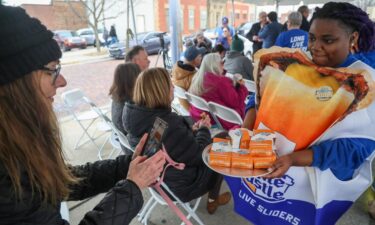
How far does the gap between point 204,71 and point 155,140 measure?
1.81 meters

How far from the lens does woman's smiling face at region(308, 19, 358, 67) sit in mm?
969

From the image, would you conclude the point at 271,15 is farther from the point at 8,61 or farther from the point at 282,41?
the point at 8,61

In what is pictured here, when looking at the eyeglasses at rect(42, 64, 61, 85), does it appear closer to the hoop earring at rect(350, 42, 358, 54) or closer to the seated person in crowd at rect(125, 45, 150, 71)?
the hoop earring at rect(350, 42, 358, 54)

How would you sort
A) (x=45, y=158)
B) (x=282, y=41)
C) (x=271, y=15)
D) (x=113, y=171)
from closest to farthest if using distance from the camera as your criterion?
1. (x=45, y=158)
2. (x=113, y=171)
3. (x=282, y=41)
4. (x=271, y=15)

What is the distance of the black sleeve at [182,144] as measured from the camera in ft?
5.32

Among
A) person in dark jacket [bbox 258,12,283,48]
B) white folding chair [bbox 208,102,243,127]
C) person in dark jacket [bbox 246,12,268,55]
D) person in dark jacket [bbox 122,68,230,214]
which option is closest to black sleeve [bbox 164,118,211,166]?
person in dark jacket [bbox 122,68,230,214]

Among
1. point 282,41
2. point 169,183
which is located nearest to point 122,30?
point 282,41

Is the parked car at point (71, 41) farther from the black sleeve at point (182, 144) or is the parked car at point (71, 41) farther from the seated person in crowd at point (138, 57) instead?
the black sleeve at point (182, 144)

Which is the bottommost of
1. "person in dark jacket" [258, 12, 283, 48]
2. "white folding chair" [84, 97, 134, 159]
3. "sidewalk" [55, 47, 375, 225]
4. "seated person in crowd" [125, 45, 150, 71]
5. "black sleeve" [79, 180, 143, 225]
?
"sidewalk" [55, 47, 375, 225]

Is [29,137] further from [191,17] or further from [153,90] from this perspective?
[191,17]

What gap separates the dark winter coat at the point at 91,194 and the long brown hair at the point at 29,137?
0.02 m

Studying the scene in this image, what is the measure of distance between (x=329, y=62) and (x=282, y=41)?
9.46 ft

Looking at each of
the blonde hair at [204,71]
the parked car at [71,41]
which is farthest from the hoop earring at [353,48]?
the parked car at [71,41]

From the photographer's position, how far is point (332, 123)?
863mm
